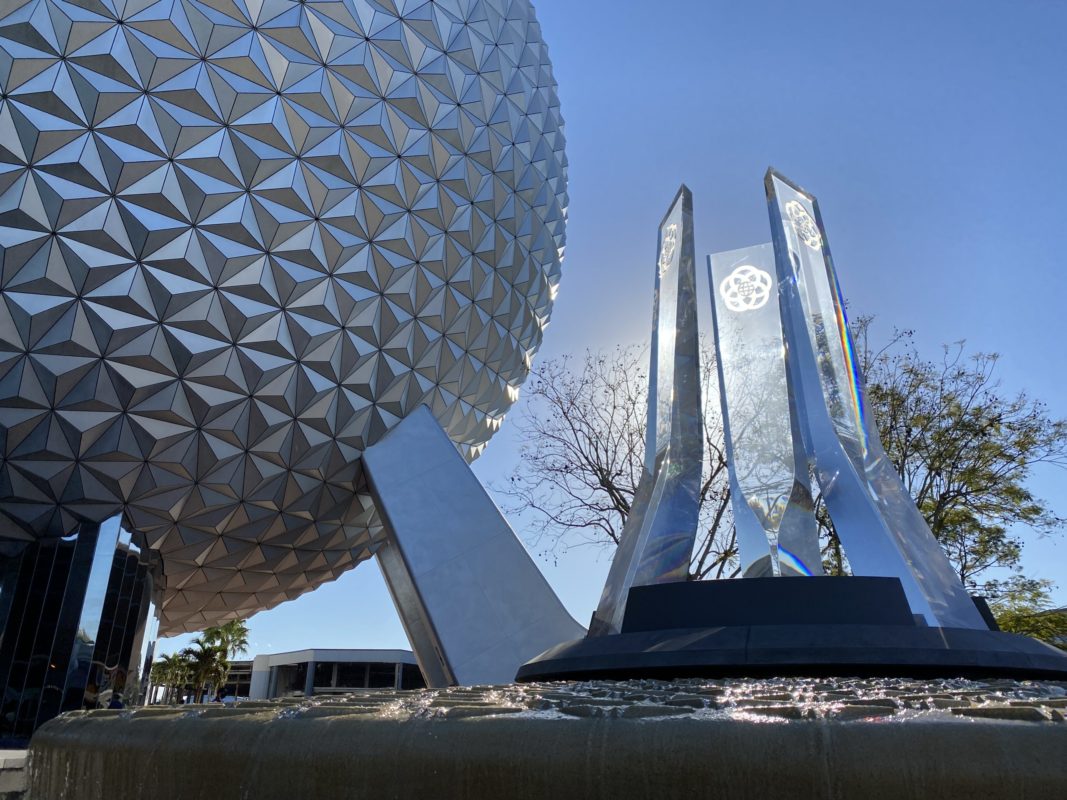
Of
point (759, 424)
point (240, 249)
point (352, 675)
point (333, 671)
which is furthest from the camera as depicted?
point (352, 675)

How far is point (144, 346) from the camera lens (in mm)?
11375

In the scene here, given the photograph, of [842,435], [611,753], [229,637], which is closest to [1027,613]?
[842,435]

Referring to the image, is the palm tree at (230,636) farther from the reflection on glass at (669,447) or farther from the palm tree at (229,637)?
the reflection on glass at (669,447)

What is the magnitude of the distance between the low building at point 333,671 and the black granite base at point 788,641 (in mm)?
30042

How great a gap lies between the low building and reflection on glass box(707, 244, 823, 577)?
95.6 feet

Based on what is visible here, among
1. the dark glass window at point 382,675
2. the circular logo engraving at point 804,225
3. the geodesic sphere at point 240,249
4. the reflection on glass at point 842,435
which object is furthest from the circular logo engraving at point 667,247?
the dark glass window at point 382,675

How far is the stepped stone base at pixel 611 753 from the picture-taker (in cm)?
191

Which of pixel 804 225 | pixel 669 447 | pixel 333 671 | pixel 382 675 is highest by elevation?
pixel 804 225

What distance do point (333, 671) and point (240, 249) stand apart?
31.1m

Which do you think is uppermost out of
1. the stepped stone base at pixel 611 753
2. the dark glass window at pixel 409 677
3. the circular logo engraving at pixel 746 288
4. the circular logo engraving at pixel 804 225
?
the circular logo engraving at pixel 804 225

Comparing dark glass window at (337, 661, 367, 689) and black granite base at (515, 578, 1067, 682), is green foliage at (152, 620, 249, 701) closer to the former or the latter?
dark glass window at (337, 661, 367, 689)

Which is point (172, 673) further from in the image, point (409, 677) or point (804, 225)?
point (804, 225)

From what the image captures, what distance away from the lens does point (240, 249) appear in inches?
460

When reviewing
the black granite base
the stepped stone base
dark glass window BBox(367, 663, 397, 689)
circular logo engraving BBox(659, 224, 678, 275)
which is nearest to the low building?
dark glass window BBox(367, 663, 397, 689)
